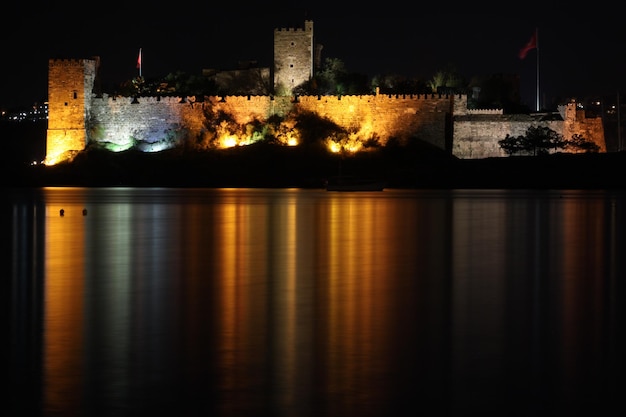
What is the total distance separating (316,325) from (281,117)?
38225mm

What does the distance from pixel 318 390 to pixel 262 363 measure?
808 millimetres

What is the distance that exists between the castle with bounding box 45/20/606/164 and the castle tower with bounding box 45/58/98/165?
0.05 m

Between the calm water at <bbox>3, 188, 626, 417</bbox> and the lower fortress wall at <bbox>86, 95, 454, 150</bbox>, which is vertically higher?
the lower fortress wall at <bbox>86, 95, 454, 150</bbox>

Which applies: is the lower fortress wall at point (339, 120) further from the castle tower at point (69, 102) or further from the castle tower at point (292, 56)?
the castle tower at point (292, 56)

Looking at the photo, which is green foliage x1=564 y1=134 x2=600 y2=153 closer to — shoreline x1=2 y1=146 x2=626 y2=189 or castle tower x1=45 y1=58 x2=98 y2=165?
shoreline x1=2 y1=146 x2=626 y2=189

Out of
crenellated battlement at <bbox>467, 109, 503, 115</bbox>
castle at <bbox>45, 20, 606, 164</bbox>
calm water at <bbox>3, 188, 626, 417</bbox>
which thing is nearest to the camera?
calm water at <bbox>3, 188, 626, 417</bbox>

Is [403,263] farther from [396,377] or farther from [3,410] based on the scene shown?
[3,410]

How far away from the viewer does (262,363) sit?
6.87 metres

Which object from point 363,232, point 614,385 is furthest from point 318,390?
point 363,232

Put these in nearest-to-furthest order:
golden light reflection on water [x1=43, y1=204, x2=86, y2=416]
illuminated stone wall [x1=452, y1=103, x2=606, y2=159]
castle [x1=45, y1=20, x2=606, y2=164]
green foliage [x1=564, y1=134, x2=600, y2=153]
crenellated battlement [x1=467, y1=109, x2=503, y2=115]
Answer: golden light reflection on water [x1=43, y1=204, x2=86, y2=416]
green foliage [x1=564, y1=134, x2=600, y2=153]
illuminated stone wall [x1=452, y1=103, x2=606, y2=159]
castle [x1=45, y1=20, x2=606, y2=164]
crenellated battlement [x1=467, y1=109, x2=503, y2=115]

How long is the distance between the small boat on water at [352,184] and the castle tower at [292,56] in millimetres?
6818

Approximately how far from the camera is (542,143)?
143ft

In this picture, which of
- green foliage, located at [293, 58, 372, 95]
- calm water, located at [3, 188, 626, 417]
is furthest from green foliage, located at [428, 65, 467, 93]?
calm water, located at [3, 188, 626, 417]

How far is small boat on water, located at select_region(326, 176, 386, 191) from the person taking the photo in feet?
141
